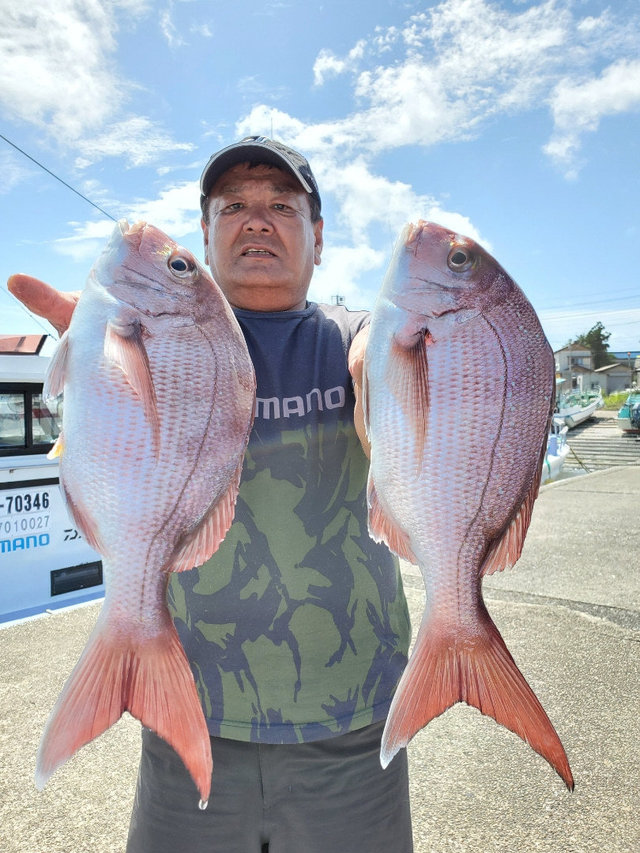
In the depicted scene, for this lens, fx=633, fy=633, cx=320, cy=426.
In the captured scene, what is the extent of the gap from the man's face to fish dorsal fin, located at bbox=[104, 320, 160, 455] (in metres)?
0.61

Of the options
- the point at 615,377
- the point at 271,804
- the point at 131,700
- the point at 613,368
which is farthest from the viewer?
the point at 615,377

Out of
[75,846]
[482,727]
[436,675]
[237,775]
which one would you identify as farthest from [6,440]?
[436,675]

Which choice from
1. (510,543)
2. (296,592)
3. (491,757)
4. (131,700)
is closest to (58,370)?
(131,700)

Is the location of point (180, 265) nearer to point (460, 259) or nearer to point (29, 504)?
point (460, 259)

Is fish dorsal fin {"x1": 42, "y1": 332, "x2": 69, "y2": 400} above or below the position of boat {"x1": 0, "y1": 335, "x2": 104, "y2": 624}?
above

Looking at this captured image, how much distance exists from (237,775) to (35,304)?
1.31 m

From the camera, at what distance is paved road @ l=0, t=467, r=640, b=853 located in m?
2.54

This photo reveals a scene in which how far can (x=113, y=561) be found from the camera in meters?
1.36

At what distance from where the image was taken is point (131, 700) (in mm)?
1292

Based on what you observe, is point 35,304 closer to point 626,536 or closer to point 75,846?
point 75,846

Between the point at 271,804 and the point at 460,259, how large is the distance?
147 cm

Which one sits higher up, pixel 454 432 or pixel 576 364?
pixel 576 364

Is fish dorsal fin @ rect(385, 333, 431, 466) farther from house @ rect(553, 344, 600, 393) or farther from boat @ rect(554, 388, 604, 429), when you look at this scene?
house @ rect(553, 344, 600, 393)

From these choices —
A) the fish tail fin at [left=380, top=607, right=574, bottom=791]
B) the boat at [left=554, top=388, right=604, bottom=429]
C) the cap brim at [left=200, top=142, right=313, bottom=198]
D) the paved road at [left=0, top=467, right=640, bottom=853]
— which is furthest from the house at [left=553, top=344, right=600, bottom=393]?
the fish tail fin at [left=380, top=607, right=574, bottom=791]
